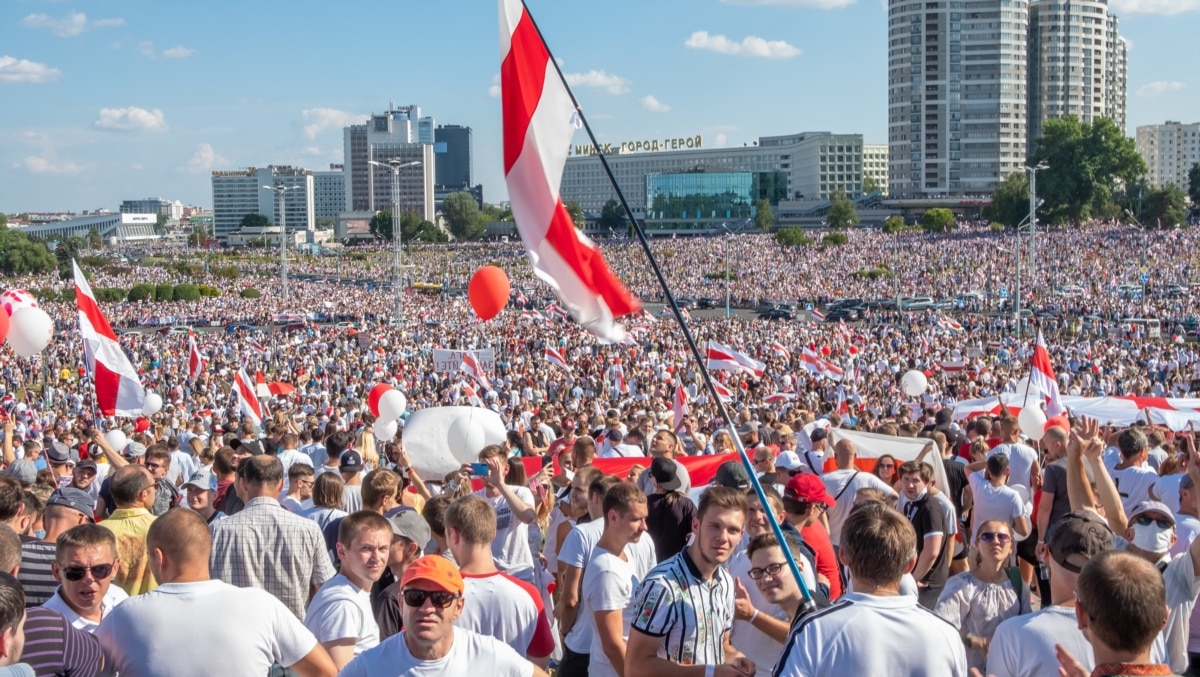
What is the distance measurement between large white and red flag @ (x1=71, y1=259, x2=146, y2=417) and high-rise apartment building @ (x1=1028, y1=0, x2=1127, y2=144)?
12094cm

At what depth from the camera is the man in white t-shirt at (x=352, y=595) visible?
389 centimetres

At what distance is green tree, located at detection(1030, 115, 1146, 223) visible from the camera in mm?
85625

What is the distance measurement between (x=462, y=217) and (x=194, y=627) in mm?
129366

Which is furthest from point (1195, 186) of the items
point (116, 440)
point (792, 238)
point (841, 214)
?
point (116, 440)

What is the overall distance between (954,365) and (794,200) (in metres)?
124

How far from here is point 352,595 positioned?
13.1 feet

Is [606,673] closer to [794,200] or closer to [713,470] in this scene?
[713,470]

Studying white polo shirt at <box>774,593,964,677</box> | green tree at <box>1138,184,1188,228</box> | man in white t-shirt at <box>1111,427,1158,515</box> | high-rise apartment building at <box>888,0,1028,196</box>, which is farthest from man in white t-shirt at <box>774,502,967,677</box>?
high-rise apartment building at <box>888,0,1028,196</box>

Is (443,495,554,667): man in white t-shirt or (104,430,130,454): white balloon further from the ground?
(443,495,554,667): man in white t-shirt

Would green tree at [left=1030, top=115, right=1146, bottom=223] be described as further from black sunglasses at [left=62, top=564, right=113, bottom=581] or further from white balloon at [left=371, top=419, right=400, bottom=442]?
black sunglasses at [left=62, top=564, right=113, bottom=581]

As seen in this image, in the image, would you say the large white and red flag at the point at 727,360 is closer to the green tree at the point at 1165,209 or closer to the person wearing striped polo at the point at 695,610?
the person wearing striped polo at the point at 695,610

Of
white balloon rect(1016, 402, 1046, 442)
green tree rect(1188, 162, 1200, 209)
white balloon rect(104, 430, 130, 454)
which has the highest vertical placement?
green tree rect(1188, 162, 1200, 209)

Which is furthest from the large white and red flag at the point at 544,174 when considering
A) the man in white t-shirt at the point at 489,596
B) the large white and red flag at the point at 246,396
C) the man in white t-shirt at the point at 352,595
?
the large white and red flag at the point at 246,396

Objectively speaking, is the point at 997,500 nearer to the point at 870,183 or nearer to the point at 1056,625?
the point at 1056,625
